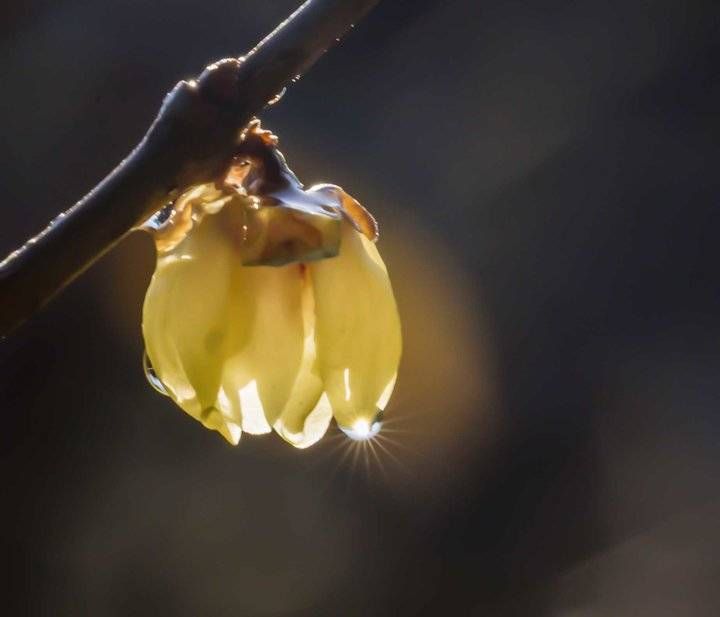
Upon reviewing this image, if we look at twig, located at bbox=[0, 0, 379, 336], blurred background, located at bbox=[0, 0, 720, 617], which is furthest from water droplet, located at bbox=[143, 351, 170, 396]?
blurred background, located at bbox=[0, 0, 720, 617]

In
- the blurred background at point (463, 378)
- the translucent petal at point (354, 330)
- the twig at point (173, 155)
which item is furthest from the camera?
the blurred background at point (463, 378)

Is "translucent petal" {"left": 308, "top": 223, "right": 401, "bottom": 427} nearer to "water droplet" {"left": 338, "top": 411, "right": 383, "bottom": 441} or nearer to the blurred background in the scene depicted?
"water droplet" {"left": 338, "top": 411, "right": 383, "bottom": 441}

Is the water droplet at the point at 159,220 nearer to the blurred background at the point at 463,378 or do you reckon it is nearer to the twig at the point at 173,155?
the twig at the point at 173,155

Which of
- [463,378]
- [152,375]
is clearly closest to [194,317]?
[152,375]

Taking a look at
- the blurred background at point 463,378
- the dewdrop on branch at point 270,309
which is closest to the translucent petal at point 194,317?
the dewdrop on branch at point 270,309

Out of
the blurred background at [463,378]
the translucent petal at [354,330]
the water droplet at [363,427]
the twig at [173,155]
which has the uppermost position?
the blurred background at [463,378]

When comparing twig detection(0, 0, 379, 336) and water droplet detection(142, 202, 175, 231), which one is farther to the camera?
water droplet detection(142, 202, 175, 231)
